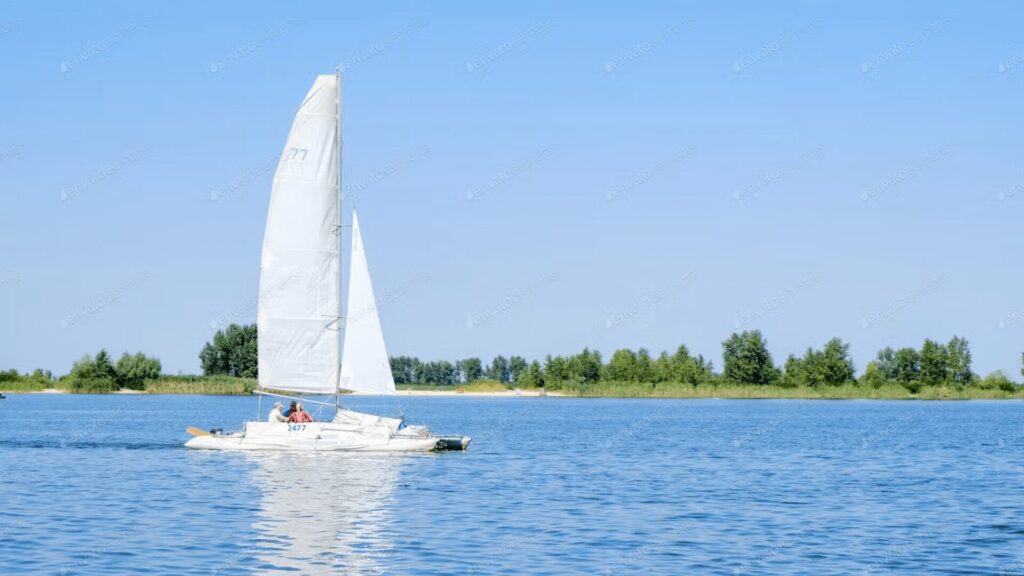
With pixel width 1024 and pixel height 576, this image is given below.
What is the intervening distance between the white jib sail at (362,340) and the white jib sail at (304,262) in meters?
0.67

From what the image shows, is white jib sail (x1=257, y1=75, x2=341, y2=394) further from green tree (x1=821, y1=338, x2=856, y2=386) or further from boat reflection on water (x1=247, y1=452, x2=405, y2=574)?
green tree (x1=821, y1=338, x2=856, y2=386)

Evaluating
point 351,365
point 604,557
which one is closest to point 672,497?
point 604,557

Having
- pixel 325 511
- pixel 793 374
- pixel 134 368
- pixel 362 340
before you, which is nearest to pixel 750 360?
pixel 793 374

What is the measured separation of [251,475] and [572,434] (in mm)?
38291

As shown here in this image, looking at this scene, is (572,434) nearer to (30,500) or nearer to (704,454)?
(704,454)

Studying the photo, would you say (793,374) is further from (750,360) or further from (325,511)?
(325,511)

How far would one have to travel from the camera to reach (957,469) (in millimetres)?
56344

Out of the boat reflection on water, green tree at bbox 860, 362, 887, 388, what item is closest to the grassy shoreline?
green tree at bbox 860, 362, 887, 388

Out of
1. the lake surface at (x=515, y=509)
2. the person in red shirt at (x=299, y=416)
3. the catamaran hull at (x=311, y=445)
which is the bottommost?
the lake surface at (x=515, y=509)

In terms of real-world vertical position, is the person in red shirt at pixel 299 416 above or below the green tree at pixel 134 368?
below

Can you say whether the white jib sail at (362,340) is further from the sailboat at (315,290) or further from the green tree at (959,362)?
the green tree at (959,362)

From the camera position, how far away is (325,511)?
3712cm

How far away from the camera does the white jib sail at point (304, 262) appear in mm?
56406

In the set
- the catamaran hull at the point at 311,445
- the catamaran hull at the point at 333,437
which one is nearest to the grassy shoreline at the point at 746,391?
the catamaran hull at the point at 311,445
